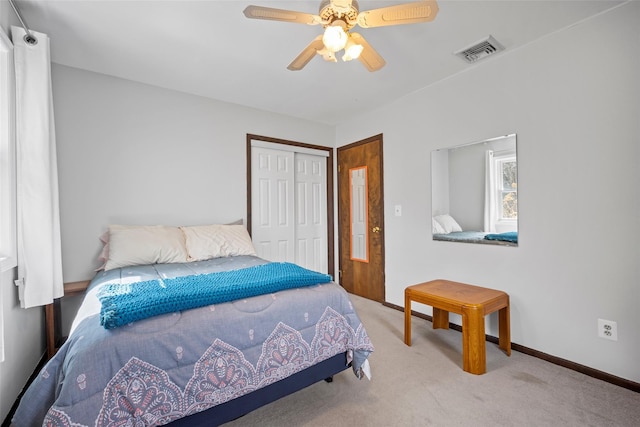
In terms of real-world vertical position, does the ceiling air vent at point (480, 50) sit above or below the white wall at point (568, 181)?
above

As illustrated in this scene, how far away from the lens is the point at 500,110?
7.98 feet

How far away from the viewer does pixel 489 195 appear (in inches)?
98.4

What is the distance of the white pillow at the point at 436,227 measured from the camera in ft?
9.51

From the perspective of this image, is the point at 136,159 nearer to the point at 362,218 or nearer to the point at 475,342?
the point at 362,218

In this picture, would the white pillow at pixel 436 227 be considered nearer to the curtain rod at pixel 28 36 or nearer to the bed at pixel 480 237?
the bed at pixel 480 237

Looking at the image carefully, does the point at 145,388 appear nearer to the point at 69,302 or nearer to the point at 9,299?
the point at 9,299

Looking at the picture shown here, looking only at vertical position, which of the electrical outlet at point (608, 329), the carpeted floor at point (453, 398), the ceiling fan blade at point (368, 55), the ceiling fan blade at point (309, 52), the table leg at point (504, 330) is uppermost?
the ceiling fan blade at point (309, 52)

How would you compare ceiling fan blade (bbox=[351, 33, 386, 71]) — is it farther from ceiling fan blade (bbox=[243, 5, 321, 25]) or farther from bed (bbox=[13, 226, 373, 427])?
bed (bbox=[13, 226, 373, 427])

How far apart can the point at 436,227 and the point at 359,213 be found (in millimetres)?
1169

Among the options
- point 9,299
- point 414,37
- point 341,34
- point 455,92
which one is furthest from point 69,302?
point 455,92

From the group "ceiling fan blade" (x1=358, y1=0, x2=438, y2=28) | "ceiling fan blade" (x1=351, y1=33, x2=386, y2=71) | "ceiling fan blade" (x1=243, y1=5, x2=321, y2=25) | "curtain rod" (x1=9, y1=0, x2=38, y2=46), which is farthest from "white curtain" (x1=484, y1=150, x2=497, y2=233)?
"curtain rod" (x1=9, y1=0, x2=38, y2=46)

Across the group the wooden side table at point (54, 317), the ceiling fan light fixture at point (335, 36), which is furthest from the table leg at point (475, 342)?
the wooden side table at point (54, 317)

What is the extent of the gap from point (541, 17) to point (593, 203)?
1.30 m

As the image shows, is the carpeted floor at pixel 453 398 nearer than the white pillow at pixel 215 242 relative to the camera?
Yes
